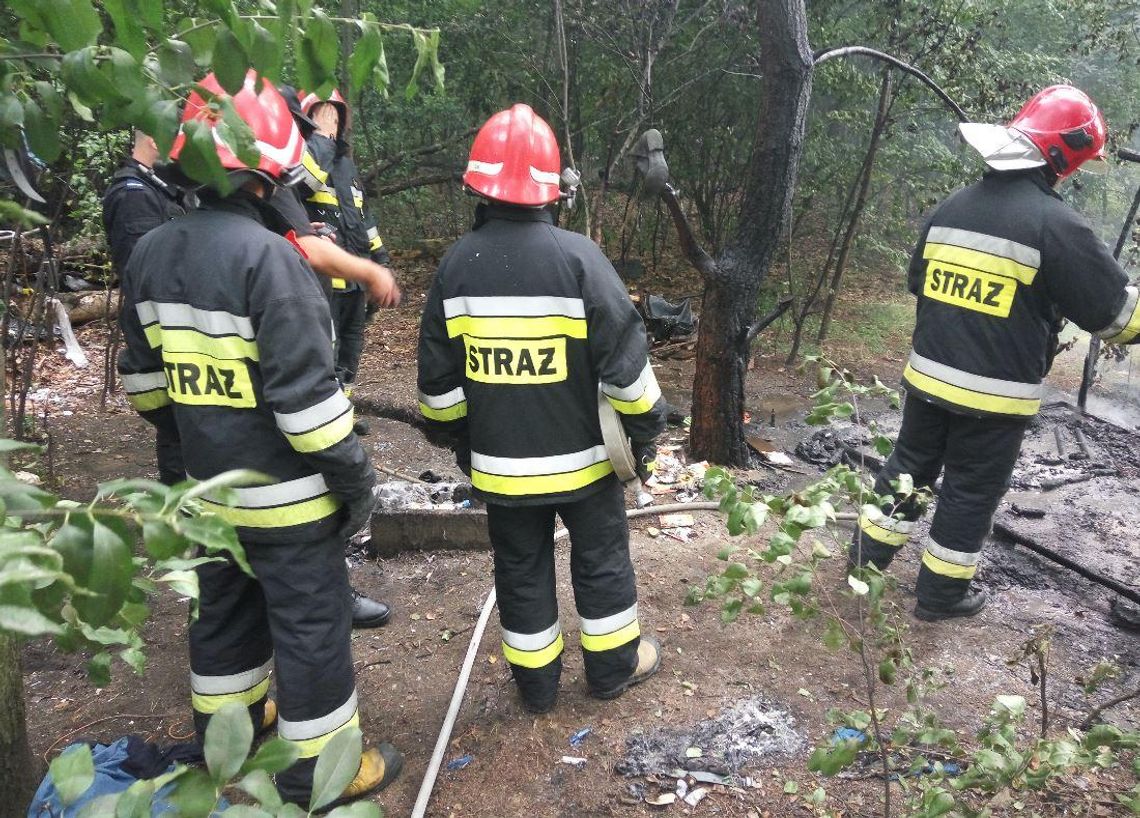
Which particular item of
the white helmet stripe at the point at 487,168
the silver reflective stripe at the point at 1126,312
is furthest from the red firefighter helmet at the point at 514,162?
the silver reflective stripe at the point at 1126,312

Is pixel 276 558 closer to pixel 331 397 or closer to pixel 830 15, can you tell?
pixel 331 397

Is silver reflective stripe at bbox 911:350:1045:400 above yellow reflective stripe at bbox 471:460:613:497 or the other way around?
above

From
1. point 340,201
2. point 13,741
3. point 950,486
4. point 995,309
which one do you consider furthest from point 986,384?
point 13,741

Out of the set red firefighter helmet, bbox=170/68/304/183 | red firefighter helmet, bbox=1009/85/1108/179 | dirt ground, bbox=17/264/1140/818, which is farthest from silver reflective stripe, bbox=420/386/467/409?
red firefighter helmet, bbox=1009/85/1108/179

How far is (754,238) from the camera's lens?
447cm

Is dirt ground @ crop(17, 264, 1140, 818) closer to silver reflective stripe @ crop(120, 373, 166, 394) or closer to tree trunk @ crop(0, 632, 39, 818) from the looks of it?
tree trunk @ crop(0, 632, 39, 818)

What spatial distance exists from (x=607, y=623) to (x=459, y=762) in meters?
0.73

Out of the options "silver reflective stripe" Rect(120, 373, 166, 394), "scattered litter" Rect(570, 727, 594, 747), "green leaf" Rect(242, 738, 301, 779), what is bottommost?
"scattered litter" Rect(570, 727, 594, 747)

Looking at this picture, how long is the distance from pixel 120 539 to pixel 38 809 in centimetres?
196

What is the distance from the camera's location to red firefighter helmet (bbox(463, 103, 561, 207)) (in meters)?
2.51

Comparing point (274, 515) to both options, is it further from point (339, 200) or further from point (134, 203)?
point (339, 200)

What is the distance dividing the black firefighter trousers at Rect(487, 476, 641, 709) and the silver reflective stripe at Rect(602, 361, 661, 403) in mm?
362

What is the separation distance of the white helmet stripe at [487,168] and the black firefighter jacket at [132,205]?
1.61m

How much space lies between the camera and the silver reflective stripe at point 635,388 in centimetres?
257
